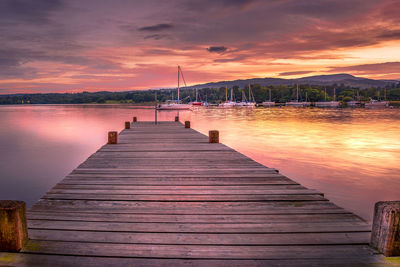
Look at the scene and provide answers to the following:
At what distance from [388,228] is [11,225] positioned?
379cm

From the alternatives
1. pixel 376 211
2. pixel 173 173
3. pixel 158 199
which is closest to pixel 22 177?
pixel 173 173

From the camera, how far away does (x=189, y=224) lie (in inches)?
148

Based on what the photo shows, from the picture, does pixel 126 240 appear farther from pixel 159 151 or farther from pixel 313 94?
pixel 313 94

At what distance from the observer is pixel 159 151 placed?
9820mm

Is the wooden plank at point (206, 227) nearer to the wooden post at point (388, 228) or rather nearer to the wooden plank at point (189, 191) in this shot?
the wooden post at point (388, 228)

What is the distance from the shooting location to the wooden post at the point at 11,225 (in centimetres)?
288

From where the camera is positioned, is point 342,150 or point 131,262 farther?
point 342,150

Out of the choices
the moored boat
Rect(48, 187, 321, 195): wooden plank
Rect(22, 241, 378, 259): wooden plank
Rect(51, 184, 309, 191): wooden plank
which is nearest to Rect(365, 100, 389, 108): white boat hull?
the moored boat

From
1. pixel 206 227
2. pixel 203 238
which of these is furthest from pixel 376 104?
pixel 203 238

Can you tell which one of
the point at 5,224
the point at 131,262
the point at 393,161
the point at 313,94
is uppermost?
the point at 313,94

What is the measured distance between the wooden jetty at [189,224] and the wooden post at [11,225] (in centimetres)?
11

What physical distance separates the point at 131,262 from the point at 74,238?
88cm

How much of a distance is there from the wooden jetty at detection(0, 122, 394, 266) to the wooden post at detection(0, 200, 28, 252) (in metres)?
0.11

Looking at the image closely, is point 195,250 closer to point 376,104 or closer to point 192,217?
point 192,217
